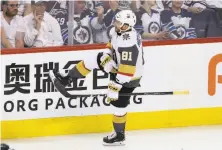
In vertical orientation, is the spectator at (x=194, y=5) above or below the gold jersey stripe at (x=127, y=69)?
above

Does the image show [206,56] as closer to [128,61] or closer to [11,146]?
[128,61]

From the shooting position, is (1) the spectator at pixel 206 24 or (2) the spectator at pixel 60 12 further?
(1) the spectator at pixel 206 24

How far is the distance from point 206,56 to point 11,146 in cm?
189

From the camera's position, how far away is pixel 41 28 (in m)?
5.44

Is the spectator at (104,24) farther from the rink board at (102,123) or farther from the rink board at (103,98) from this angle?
the rink board at (102,123)

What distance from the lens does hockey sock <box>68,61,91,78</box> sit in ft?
17.4

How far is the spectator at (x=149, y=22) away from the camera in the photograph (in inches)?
224

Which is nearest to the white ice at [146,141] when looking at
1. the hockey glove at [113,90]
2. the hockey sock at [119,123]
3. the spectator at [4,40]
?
the hockey sock at [119,123]

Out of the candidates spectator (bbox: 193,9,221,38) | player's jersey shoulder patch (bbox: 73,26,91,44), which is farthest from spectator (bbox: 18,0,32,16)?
spectator (bbox: 193,9,221,38)

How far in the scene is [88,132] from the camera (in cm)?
560

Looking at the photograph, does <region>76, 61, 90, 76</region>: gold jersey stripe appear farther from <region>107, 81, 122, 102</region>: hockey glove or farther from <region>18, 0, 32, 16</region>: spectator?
<region>18, 0, 32, 16</region>: spectator

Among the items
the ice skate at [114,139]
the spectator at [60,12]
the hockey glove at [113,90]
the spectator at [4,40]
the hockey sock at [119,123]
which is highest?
the spectator at [60,12]

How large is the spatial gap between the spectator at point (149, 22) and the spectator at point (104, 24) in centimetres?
22

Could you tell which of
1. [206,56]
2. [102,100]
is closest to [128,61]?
[102,100]
